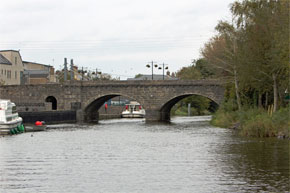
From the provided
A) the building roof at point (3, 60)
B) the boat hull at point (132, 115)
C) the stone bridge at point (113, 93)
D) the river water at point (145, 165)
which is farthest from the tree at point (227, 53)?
the building roof at point (3, 60)

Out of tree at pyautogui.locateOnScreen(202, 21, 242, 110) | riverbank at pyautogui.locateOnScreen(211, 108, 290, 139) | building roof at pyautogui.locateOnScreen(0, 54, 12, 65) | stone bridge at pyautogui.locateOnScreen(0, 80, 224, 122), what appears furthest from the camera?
building roof at pyautogui.locateOnScreen(0, 54, 12, 65)

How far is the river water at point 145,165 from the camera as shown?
2431 cm

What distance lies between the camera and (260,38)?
51.8m

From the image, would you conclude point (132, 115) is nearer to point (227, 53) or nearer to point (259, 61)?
point (227, 53)

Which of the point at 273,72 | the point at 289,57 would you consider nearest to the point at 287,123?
the point at 289,57

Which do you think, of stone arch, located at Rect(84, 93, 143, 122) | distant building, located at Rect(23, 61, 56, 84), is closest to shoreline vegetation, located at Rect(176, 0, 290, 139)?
stone arch, located at Rect(84, 93, 143, 122)

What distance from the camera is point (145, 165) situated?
101 feet

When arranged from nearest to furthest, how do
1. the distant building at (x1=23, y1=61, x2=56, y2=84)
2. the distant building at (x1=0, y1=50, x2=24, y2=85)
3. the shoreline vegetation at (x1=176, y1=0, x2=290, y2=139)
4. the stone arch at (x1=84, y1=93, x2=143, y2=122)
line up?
the shoreline vegetation at (x1=176, y1=0, x2=290, y2=139) → the stone arch at (x1=84, y1=93, x2=143, y2=122) → the distant building at (x1=0, y1=50, x2=24, y2=85) → the distant building at (x1=23, y1=61, x2=56, y2=84)

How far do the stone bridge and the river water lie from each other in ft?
116

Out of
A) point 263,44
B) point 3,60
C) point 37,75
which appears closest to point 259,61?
point 263,44

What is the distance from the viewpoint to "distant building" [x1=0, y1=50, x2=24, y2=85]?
381 feet

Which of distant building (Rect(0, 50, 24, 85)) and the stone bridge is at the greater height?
distant building (Rect(0, 50, 24, 85))

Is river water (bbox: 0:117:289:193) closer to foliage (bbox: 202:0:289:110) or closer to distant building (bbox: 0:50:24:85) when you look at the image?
foliage (bbox: 202:0:289:110)

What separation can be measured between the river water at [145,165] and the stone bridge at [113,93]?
1394 inches
